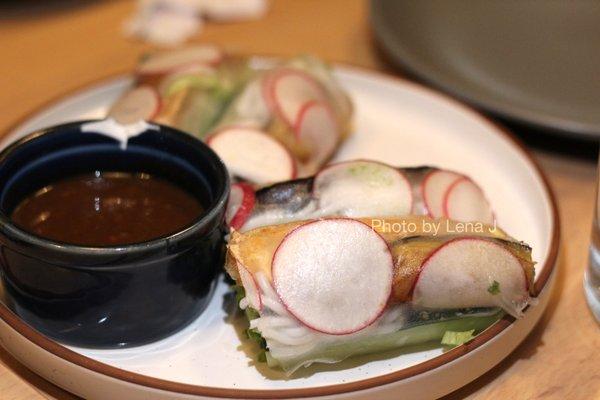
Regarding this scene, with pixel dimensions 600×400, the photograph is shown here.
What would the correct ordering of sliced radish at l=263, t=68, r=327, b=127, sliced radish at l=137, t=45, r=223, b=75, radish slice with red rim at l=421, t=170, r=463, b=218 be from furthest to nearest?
sliced radish at l=137, t=45, r=223, b=75 → sliced radish at l=263, t=68, r=327, b=127 → radish slice with red rim at l=421, t=170, r=463, b=218

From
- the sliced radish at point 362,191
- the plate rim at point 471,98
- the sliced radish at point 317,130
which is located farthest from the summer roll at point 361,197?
the plate rim at point 471,98

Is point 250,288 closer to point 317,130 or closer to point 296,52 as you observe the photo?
point 317,130

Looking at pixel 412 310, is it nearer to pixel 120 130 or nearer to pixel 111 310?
pixel 111 310

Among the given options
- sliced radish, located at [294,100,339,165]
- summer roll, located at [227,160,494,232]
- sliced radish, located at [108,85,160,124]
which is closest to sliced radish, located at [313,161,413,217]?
summer roll, located at [227,160,494,232]

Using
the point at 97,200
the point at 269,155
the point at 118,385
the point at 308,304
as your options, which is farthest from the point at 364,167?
the point at 118,385

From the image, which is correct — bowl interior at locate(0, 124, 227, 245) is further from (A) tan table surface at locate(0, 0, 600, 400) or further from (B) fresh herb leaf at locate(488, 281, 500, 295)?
(B) fresh herb leaf at locate(488, 281, 500, 295)

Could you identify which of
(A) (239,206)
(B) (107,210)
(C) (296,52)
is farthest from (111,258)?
(C) (296,52)

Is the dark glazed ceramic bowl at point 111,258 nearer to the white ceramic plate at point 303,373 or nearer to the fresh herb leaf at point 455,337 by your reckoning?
the white ceramic plate at point 303,373
